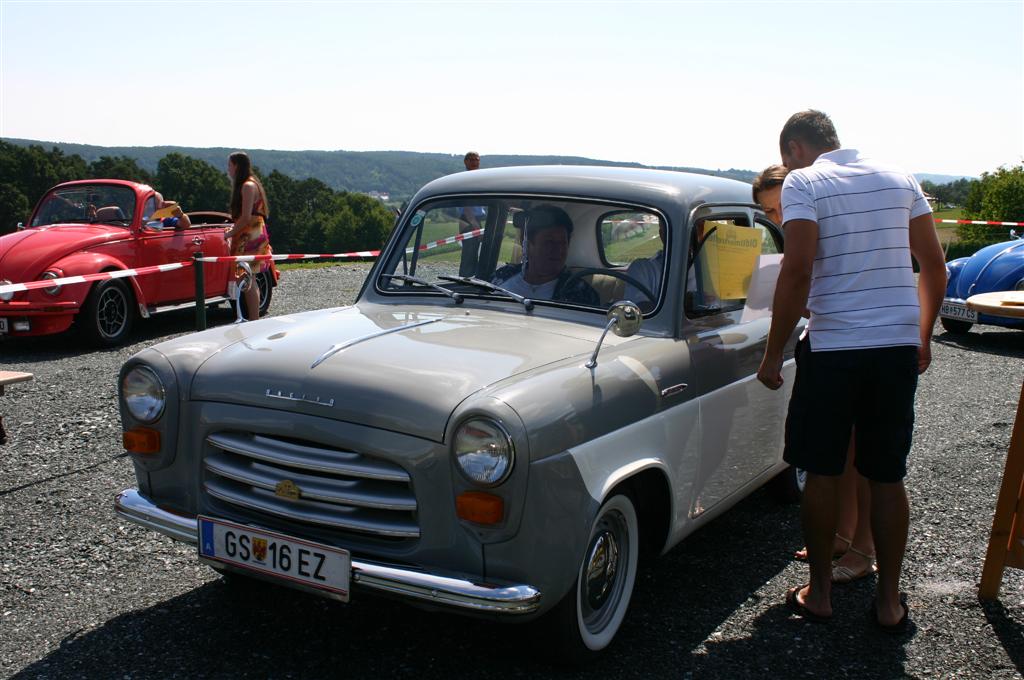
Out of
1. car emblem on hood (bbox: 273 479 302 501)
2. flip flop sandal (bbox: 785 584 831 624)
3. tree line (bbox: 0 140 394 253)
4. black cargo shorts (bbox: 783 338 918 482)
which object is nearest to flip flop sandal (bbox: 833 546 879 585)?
flip flop sandal (bbox: 785 584 831 624)

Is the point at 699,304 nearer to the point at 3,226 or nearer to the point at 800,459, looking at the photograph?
the point at 800,459

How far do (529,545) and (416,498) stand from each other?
38 cm

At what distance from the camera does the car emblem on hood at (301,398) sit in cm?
308

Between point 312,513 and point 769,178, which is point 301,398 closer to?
point 312,513

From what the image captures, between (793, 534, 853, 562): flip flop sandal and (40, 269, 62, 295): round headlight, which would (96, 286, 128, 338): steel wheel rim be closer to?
(40, 269, 62, 295): round headlight

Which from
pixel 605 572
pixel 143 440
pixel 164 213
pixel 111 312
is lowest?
pixel 111 312

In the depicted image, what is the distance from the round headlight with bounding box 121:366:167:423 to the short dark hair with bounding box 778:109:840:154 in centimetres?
257

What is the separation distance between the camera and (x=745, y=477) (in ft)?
14.0

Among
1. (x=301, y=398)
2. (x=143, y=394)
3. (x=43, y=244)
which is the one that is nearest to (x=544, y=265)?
(x=301, y=398)

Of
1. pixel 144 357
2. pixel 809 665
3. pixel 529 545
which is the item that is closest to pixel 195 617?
pixel 144 357

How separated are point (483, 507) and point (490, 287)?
1564 millimetres

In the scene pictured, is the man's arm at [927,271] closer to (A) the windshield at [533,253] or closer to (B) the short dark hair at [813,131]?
(B) the short dark hair at [813,131]

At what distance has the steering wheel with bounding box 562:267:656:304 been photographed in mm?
4008

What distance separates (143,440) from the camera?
3.45 m
